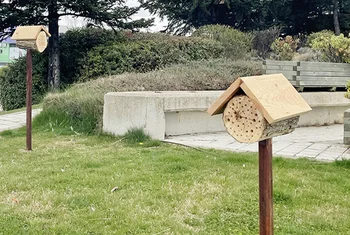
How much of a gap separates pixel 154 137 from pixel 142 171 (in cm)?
169

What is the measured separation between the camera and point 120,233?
239cm

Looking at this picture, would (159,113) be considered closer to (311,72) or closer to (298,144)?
(298,144)

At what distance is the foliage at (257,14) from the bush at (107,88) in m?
10.3

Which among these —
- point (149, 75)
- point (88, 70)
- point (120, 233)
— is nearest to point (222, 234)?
point (120, 233)

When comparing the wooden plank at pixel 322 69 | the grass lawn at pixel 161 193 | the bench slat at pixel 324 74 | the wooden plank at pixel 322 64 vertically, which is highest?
the wooden plank at pixel 322 64

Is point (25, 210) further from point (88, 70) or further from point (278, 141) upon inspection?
point (88, 70)

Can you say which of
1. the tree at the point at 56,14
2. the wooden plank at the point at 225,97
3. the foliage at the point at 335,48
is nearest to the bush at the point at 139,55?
the tree at the point at 56,14

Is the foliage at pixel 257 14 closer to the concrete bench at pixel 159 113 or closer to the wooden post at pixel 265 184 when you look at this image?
the concrete bench at pixel 159 113

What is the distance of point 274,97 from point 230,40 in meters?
11.3

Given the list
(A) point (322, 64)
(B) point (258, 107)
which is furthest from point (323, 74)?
(B) point (258, 107)

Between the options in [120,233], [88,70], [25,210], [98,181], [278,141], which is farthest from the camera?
[88,70]

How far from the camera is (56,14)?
415 inches

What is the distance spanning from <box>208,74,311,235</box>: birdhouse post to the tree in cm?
883

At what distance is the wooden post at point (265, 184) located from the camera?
5.67 ft
